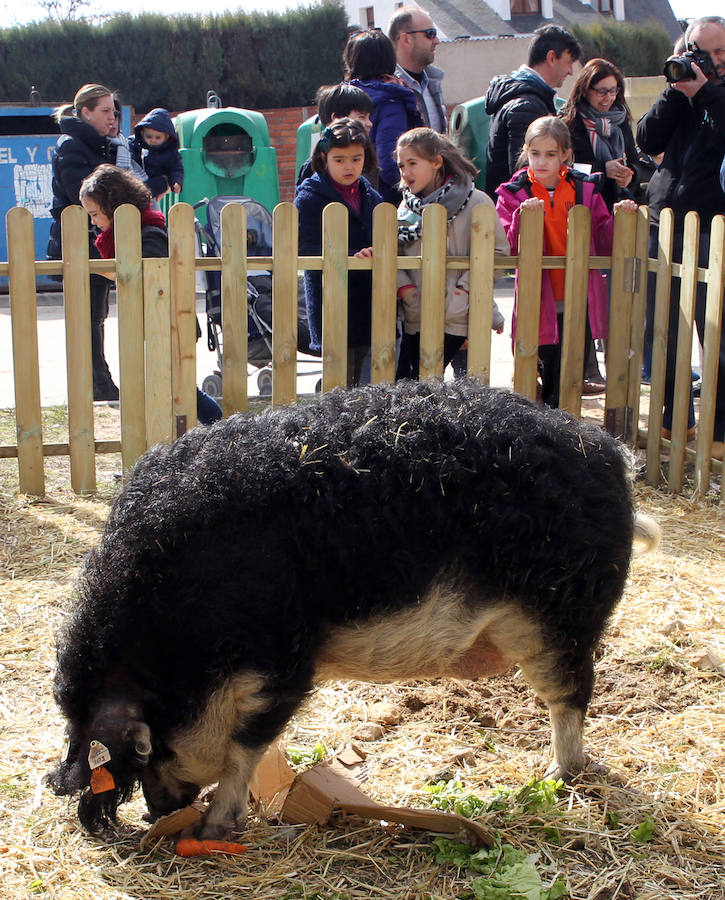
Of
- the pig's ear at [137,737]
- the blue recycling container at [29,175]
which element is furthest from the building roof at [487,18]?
the pig's ear at [137,737]

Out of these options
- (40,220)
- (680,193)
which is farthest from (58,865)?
(40,220)

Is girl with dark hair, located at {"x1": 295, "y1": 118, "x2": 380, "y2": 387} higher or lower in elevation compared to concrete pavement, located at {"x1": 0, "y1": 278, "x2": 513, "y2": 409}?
higher

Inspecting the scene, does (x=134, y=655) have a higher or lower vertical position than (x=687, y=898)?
higher

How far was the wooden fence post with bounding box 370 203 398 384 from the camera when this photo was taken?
5.42 m

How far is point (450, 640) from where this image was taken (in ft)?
8.64

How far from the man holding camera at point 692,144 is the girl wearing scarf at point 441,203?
112 cm

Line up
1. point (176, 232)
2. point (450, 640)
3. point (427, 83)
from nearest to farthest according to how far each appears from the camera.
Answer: point (450, 640) < point (176, 232) < point (427, 83)

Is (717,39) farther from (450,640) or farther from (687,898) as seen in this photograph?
(687,898)

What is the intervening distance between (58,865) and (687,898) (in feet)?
5.20

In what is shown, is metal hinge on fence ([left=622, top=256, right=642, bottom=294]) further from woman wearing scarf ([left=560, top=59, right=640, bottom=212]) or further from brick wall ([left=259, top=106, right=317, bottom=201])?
brick wall ([left=259, top=106, right=317, bottom=201])

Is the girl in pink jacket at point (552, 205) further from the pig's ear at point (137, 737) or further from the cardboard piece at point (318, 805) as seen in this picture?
the pig's ear at point (137, 737)

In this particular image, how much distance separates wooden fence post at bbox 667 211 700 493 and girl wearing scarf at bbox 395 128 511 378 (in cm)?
101

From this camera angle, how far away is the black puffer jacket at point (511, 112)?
662cm

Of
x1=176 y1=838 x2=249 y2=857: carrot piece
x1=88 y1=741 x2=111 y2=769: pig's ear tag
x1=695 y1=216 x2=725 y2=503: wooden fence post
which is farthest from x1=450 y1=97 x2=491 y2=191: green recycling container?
x1=88 y1=741 x2=111 y2=769: pig's ear tag
